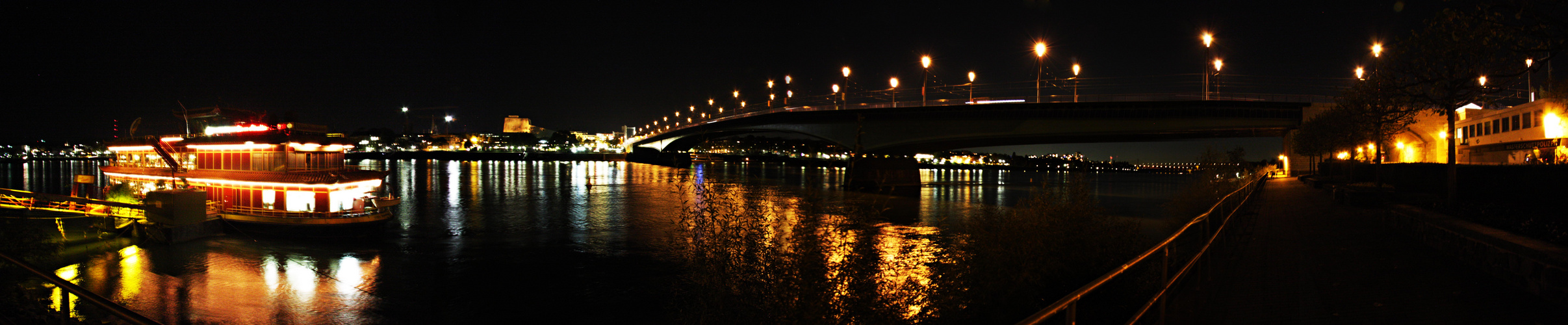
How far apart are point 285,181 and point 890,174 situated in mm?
35564

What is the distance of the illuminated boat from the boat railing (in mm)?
24

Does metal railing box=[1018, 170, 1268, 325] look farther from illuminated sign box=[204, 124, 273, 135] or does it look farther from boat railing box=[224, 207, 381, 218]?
illuminated sign box=[204, 124, 273, 135]

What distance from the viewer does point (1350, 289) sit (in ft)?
28.1

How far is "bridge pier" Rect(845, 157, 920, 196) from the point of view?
50.6 metres

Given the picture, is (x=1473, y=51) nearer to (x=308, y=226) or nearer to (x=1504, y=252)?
(x=1504, y=252)

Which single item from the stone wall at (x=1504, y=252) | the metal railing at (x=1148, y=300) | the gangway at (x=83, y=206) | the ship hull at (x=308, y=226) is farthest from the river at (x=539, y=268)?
the stone wall at (x=1504, y=252)

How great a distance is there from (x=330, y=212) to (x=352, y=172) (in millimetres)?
1852

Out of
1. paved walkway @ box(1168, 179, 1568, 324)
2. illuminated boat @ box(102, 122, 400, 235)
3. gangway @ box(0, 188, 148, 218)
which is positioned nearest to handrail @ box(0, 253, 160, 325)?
paved walkway @ box(1168, 179, 1568, 324)

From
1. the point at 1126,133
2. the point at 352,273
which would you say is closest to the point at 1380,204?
the point at 1126,133

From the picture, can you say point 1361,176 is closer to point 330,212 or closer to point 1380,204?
point 1380,204

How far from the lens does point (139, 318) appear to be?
4.99 m

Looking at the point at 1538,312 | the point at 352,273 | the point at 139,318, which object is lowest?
the point at 352,273

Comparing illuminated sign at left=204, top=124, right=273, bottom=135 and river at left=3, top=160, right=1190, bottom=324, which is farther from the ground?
illuminated sign at left=204, top=124, right=273, bottom=135

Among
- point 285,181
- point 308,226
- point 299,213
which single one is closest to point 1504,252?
point 308,226
